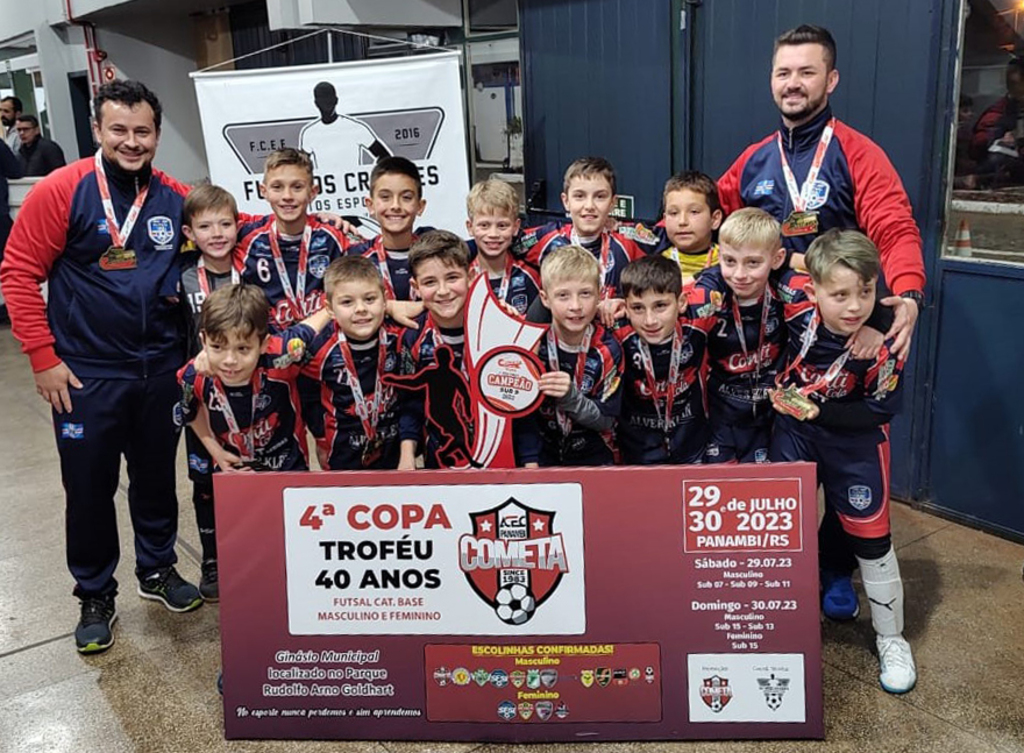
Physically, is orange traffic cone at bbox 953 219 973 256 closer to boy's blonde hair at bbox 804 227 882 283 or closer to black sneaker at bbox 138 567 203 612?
boy's blonde hair at bbox 804 227 882 283

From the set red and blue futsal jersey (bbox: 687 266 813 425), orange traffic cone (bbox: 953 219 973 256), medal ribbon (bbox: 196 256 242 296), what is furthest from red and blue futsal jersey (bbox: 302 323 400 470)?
orange traffic cone (bbox: 953 219 973 256)

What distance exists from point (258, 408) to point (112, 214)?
794 millimetres

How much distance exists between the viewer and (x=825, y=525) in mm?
3176

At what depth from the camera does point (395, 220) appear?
10.4ft

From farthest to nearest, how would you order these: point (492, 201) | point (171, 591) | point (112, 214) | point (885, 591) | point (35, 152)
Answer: point (35, 152), point (171, 591), point (492, 201), point (112, 214), point (885, 591)

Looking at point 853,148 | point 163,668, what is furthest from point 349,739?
point 853,148

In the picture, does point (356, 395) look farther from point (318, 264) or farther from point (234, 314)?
point (318, 264)

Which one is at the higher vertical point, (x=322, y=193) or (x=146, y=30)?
(x=146, y=30)

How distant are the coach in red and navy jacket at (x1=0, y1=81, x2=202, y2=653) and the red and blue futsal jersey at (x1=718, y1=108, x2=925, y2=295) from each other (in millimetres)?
1943

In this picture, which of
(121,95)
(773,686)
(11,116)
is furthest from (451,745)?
(11,116)

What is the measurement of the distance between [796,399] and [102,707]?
2224mm

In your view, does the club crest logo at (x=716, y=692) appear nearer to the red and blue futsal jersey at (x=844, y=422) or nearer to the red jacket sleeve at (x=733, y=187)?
the red and blue futsal jersey at (x=844, y=422)

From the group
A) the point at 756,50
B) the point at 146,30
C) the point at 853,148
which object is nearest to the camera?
the point at 853,148

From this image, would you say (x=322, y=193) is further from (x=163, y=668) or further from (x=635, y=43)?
(x=163, y=668)
